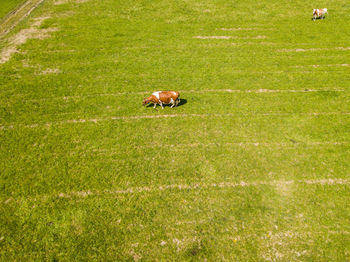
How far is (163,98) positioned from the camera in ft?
45.0

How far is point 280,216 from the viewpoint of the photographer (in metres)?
9.57

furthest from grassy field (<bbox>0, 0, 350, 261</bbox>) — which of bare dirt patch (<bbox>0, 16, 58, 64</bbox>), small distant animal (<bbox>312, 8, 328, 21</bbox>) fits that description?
small distant animal (<bbox>312, 8, 328, 21</bbox>)

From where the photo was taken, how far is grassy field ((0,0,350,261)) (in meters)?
9.01

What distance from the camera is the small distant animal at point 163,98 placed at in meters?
13.7

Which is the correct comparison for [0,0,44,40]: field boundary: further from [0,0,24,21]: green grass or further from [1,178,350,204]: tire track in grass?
[1,178,350,204]: tire track in grass

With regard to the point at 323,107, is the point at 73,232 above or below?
below

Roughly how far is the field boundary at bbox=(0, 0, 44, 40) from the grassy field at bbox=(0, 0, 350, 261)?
4.27 feet

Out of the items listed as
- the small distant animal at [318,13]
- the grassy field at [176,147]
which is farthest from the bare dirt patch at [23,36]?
the small distant animal at [318,13]

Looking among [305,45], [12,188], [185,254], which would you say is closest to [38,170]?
[12,188]

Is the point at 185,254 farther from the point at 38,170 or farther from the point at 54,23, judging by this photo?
the point at 54,23

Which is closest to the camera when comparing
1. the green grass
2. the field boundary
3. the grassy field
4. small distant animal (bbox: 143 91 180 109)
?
the grassy field

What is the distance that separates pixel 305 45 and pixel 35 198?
73.9 feet

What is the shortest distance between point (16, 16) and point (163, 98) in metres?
22.2

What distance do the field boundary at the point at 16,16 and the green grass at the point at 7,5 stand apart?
593 mm
